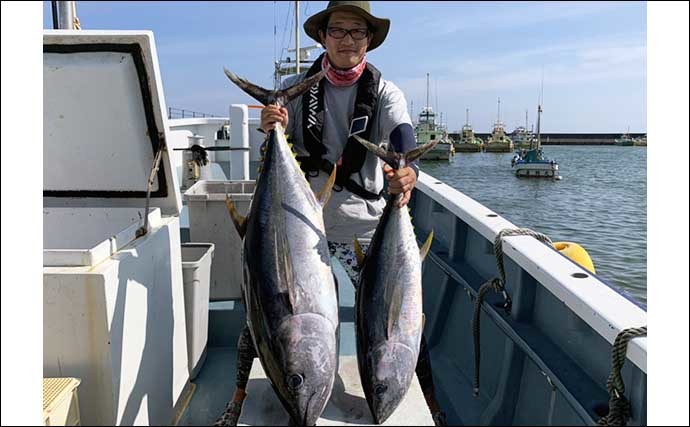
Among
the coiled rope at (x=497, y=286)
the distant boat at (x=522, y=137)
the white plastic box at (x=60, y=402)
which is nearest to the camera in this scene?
the white plastic box at (x=60, y=402)

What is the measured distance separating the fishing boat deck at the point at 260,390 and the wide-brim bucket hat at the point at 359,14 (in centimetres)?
144

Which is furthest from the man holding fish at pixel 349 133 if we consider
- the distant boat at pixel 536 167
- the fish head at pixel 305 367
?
the distant boat at pixel 536 167

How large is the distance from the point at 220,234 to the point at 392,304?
6.33ft

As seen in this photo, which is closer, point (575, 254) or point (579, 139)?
point (575, 254)

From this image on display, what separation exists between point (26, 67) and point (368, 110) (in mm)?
1660

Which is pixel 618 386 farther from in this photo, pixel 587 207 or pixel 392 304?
pixel 587 207

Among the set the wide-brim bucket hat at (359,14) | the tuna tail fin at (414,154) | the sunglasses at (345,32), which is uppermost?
the wide-brim bucket hat at (359,14)

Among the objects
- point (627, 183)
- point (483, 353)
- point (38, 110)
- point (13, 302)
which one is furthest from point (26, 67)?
point (627, 183)

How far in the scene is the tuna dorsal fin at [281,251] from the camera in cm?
168

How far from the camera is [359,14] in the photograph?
2.01 meters

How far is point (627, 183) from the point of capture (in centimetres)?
2870

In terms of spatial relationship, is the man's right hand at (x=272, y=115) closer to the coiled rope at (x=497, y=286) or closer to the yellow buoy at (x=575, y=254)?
the coiled rope at (x=497, y=286)

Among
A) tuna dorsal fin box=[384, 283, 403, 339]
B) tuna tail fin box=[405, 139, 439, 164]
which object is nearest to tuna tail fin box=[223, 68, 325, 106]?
tuna tail fin box=[405, 139, 439, 164]

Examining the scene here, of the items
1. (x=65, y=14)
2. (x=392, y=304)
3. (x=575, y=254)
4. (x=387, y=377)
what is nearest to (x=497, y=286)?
(x=575, y=254)
